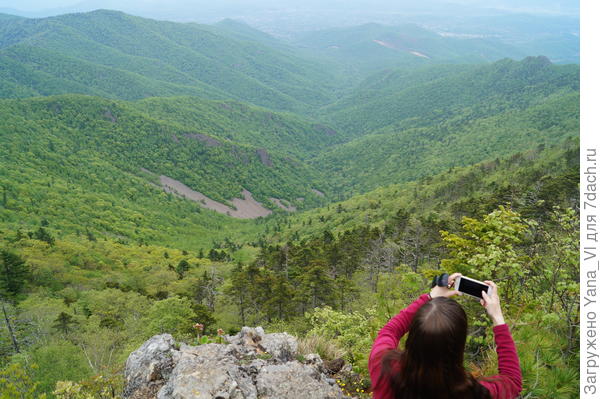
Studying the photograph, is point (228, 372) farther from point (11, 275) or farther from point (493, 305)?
point (11, 275)

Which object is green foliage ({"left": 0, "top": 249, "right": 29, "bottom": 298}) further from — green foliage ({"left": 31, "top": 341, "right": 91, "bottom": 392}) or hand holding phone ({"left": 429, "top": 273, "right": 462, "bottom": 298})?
hand holding phone ({"left": 429, "top": 273, "right": 462, "bottom": 298})

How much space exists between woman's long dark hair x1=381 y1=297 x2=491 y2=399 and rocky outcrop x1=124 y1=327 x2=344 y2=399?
5.79 m

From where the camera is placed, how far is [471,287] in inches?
141

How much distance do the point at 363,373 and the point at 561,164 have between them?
81.6m

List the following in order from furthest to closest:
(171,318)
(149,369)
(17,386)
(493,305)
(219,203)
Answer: (219,203) < (171,318) < (17,386) < (149,369) < (493,305)

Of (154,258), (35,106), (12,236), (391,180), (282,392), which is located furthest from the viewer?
(391,180)

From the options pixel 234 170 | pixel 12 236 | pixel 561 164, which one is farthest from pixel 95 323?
pixel 234 170

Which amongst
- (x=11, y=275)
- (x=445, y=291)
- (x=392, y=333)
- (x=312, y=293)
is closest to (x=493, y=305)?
(x=445, y=291)

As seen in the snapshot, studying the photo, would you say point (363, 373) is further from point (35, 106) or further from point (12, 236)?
point (35, 106)

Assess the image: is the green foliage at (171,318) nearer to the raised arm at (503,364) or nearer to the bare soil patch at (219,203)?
the raised arm at (503,364)

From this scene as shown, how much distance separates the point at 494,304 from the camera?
3.41m

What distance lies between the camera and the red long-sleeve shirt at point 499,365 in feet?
9.78

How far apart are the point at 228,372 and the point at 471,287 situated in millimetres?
6418

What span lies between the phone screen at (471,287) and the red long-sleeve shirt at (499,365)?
434 mm
